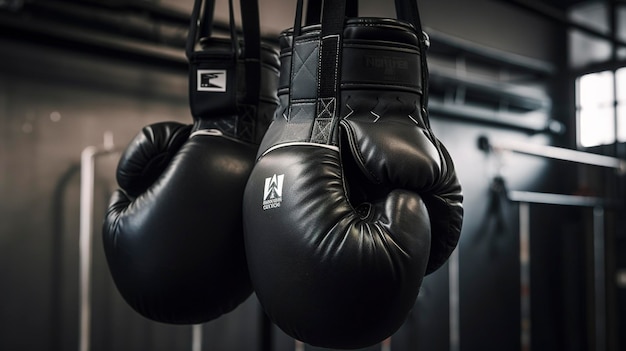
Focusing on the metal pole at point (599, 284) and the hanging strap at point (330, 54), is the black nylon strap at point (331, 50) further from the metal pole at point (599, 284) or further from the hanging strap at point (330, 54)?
the metal pole at point (599, 284)

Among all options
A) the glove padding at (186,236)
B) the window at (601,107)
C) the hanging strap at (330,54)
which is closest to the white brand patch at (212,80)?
the glove padding at (186,236)

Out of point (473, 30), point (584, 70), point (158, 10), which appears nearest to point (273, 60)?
point (158, 10)

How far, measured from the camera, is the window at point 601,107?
6.39 metres

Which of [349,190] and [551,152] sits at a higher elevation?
[551,152]

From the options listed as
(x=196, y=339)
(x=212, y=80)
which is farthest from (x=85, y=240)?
(x=212, y=80)

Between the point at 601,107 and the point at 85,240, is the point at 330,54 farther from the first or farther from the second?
the point at 601,107

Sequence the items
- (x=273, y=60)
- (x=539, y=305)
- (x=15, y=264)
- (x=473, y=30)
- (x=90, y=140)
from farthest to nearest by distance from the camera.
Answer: (x=539, y=305)
(x=473, y=30)
(x=90, y=140)
(x=15, y=264)
(x=273, y=60)

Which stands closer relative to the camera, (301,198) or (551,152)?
(301,198)

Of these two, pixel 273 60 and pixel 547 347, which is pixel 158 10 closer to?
pixel 273 60

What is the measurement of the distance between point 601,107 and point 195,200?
6.11m

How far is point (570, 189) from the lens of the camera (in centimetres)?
691

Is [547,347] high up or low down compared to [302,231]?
down

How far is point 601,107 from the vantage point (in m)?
6.63

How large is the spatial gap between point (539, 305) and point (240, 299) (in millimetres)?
5635
